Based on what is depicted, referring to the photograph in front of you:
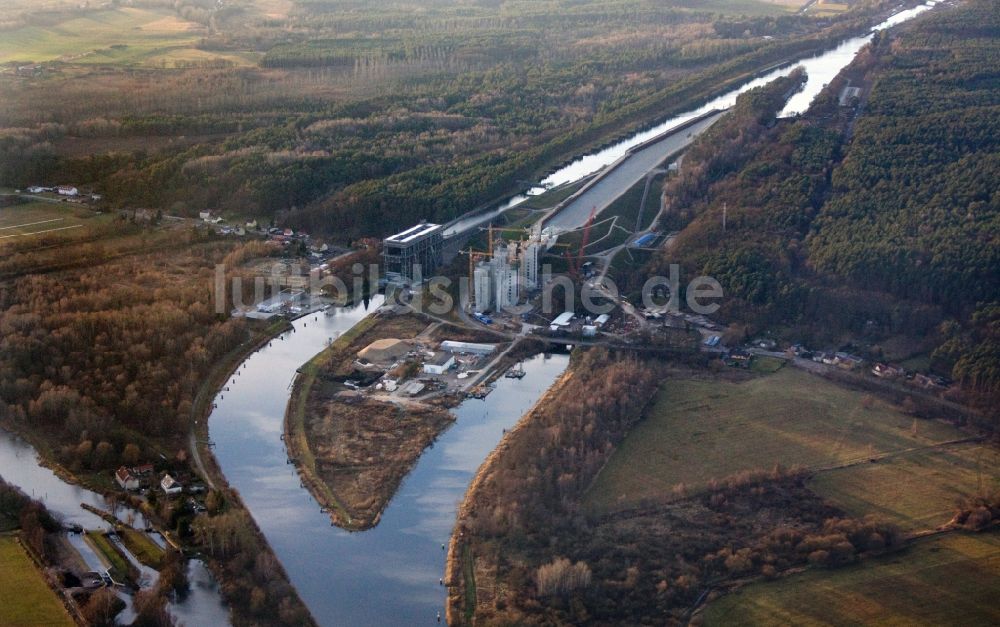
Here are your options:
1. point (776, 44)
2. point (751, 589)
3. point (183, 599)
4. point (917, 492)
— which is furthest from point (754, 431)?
point (776, 44)

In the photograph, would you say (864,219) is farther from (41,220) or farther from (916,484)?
(41,220)

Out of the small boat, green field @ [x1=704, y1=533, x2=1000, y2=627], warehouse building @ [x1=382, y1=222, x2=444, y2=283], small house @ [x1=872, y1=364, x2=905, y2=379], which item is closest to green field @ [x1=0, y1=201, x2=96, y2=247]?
warehouse building @ [x1=382, y1=222, x2=444, y2=283]

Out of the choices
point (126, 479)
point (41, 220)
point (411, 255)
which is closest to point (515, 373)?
point (411, 255)

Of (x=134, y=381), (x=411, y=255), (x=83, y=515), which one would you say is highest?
(x=411, y=255)

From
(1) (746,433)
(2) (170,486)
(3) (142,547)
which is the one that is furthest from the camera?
(1) (746,433)

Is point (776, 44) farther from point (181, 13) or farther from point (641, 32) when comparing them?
point (181, 13)

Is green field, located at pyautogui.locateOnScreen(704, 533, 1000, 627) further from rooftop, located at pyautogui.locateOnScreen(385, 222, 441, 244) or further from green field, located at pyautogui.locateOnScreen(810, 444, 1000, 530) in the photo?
rooftop, located at pyautogui.locateOnScreen(385, 222, 441, 244)
